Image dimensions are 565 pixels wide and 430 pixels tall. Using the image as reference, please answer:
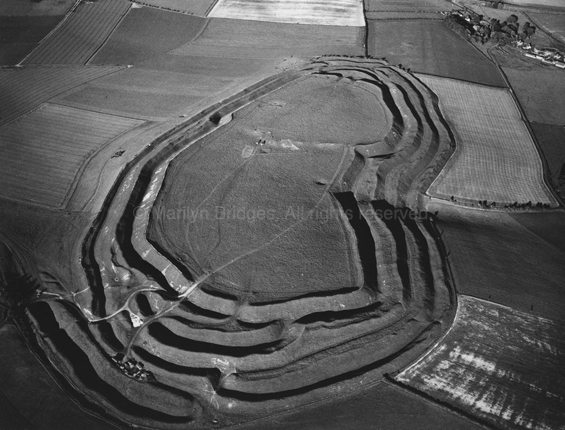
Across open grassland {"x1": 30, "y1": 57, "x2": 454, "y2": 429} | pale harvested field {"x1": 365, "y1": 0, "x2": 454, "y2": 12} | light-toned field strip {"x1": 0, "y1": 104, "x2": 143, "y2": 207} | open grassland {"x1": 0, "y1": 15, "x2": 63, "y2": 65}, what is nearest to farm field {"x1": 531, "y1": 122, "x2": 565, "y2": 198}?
open grassland {"x1": 30, "y1": 57, "x2": 454, "y2": 429}

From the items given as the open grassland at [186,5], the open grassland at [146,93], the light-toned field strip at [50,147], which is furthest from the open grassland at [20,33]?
the light-toned field strip at [50,147]

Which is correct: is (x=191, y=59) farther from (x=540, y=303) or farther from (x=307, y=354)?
(x=540, y=303)

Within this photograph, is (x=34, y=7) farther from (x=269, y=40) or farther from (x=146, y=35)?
(x=269, y=40)

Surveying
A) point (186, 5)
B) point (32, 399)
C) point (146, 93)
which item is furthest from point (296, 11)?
point (32, 399)

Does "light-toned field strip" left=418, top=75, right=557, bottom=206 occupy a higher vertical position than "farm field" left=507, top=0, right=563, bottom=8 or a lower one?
lower

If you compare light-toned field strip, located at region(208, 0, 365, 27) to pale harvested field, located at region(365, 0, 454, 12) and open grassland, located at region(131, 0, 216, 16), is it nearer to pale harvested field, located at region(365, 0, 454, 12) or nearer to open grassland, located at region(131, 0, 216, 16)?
open grassland, located at region(131, 0, 216, 16)

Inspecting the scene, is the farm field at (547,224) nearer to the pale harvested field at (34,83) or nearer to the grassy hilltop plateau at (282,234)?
the grassy hilltop plateau at (282,234)
